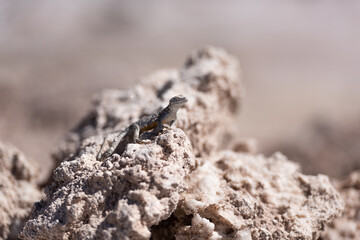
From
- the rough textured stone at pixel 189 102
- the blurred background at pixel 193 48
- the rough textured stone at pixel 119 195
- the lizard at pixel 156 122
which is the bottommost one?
the rough textured stone at pixel 119 195

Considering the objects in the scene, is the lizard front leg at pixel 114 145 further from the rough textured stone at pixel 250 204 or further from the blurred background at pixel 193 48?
the blurred background at pixel 193 48

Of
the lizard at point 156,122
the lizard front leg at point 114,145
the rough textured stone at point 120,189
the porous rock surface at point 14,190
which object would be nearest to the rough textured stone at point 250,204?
→ the rough textured stone at point 120,189

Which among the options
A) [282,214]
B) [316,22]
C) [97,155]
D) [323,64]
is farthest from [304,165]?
[316,22]

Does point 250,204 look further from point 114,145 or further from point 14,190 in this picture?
point 14,190

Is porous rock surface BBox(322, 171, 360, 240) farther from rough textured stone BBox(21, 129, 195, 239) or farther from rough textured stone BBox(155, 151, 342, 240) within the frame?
rough textured stone BBox(21, 129, 195, 239)

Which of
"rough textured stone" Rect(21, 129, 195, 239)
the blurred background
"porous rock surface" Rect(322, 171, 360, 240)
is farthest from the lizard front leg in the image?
the blurred background

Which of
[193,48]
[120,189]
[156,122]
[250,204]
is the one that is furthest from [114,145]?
[193,48]

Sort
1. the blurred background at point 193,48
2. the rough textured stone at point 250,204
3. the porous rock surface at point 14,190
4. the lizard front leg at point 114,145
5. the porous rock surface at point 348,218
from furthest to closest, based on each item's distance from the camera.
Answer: the blurred background at point 193,48 < the porous rock surface at point 348,218 < the porous rock surface at point 14,190 < the lizard front leg at point 114,145 < the rough textured stone at point 250,204
